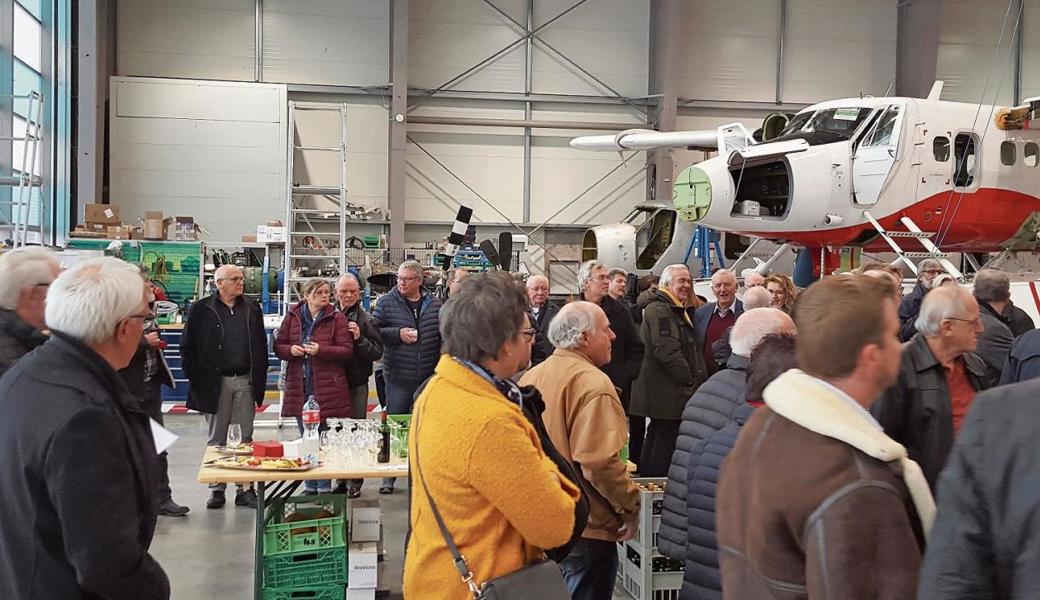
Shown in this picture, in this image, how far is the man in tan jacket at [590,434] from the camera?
10.3 ft

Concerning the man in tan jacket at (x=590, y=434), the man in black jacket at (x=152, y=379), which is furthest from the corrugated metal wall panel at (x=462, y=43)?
the man in tan jacket at (x=590, y=434)

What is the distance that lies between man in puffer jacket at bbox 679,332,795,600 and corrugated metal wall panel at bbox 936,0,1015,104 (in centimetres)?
1727

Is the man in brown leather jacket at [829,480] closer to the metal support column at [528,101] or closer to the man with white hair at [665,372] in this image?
the man with white hair at [665,372]

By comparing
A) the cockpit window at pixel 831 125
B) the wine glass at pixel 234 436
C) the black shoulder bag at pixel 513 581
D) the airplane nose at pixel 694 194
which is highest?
the cockpit window at pixel 831 125

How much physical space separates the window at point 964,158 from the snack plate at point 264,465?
7856 mm

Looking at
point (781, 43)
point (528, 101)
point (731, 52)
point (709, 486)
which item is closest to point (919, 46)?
point (781, 43)

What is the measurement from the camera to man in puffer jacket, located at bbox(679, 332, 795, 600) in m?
2.66

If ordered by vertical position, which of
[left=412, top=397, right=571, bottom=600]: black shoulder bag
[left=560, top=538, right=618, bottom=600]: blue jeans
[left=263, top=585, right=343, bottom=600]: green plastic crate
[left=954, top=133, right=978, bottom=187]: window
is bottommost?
[left=263, top=585, right=343, bottom=600]: green plastic crate

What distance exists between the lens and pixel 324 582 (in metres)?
4.40

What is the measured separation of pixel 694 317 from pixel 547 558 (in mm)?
4365

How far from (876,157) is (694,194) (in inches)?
70.7

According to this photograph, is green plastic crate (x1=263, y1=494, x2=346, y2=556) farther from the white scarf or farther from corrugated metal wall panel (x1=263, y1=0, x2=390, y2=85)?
corrugated metal wall panel (x1=263, y1=0, x2=390, y2=85)

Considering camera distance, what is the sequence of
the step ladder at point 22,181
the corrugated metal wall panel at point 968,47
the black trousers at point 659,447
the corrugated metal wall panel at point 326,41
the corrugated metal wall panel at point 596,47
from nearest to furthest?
the black trousers at point 659,447 < the step ladder at point 22,181 < the corrugated metal wall panel at point 326,41 < the corrugated metal wall panel at point 596,47 < the corrugated metal wall panel at point 968,47

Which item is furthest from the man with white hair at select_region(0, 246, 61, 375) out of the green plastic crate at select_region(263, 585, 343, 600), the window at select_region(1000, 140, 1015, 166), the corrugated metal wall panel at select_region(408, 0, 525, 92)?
the corrugated metal wall panel at select_region(408, 0, 525, 92)
